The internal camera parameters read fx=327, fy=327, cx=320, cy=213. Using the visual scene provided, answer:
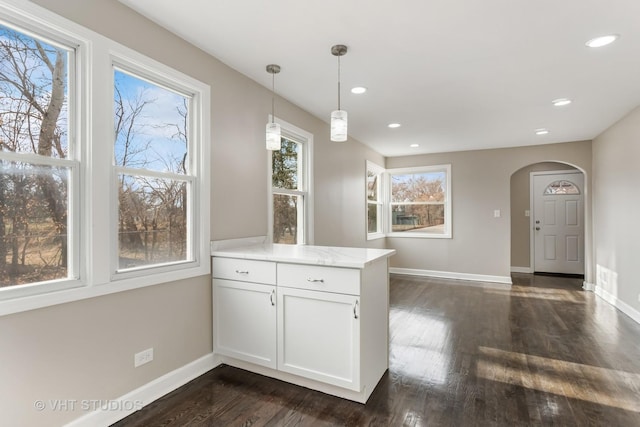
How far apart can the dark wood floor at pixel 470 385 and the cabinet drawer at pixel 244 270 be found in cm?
73

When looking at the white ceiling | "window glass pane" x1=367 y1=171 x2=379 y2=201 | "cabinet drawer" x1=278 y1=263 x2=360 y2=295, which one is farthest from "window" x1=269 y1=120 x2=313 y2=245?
"window glass pane" x1=367 y1=171 x2=379 y2=201

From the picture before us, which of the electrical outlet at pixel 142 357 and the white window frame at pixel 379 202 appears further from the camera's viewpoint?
the white window frame at pixel 379 202

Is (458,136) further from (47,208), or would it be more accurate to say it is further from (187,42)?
(47,208)

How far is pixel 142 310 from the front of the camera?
2.07 m

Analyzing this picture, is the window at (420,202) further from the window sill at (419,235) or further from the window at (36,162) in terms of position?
the window at (36,162)

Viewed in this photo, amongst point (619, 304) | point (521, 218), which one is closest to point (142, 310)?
point (619, 304)

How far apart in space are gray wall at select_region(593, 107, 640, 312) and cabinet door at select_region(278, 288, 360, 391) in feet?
12.3

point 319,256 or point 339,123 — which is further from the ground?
point 339,123

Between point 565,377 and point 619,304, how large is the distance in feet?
8.60

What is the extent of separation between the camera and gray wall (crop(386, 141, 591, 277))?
18.7 ft

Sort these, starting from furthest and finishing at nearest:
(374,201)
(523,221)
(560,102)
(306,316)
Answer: (523,221) < (374,201) < (560,102) < (306,316)

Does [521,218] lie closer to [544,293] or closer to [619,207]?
[544,293]

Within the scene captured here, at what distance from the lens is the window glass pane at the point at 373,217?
6055 millimetres

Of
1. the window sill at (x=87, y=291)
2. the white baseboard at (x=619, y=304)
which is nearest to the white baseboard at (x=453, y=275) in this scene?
the white baseboard at (x=619, y=304)
